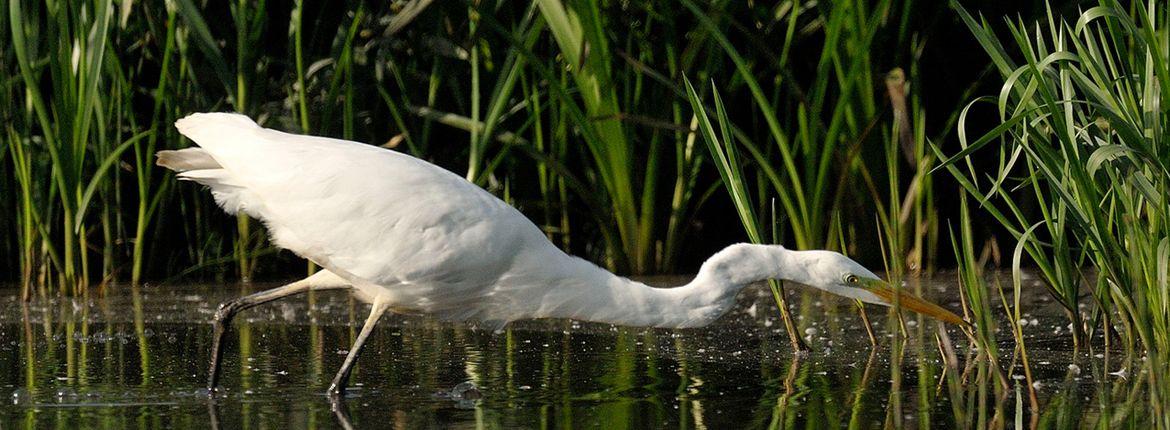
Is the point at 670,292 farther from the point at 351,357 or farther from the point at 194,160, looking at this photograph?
the point at 194,160

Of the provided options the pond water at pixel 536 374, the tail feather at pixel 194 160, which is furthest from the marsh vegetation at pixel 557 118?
the tail feather at pixel 194 160

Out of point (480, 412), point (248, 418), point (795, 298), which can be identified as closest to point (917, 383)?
point (480, 412)

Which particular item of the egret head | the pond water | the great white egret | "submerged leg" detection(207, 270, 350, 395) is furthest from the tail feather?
the egret head

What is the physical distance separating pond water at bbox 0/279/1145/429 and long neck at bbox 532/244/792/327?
0.20 meters

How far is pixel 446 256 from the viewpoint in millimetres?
4523

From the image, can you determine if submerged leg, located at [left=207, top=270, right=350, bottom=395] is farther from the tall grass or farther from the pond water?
the tall grass

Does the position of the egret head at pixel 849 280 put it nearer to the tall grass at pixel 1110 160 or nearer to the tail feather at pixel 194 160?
the tall grass at pixel 1110 160

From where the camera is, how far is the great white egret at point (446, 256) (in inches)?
174

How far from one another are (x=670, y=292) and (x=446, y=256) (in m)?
0.69

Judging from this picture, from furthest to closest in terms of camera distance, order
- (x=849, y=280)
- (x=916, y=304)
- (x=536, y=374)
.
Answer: (x=536, y=374) → (x=916, y=304) → (x=849, y=280)

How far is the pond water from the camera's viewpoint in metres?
3.87

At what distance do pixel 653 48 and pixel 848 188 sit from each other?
3.89 ft

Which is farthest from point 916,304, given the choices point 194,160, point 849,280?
point 194,160

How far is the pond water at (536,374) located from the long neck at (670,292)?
20 cm
